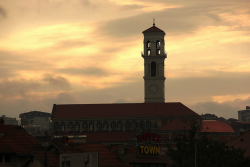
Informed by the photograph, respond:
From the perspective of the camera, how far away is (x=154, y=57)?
15600 centimetres

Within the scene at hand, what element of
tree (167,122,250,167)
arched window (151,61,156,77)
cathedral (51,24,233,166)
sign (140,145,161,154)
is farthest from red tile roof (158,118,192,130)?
sign (140,145,161,154)

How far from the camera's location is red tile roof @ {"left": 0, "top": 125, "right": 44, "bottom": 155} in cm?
6119

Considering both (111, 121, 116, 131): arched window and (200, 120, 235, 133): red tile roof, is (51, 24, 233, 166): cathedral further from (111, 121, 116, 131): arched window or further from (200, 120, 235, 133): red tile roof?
(200, 120, 235, 133): red tile roof

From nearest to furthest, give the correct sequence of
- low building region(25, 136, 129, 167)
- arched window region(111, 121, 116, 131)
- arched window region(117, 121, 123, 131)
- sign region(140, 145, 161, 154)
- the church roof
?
low building region(25, 136, 129, 167) → sign region(140, 145, 161, 154) → the church roof → arched window region(117, 121, 123, 131) → arched window region(111, 121, 116, 131)

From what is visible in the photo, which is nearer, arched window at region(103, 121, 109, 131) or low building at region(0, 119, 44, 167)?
low building at region(0, 119, 44, 167)

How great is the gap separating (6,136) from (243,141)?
47.4 meters

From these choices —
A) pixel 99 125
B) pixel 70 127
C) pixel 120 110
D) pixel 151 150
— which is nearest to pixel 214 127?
pixel 120 110

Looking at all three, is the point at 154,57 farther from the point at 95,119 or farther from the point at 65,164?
the point at 65,164

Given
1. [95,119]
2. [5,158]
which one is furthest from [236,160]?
[95,119]

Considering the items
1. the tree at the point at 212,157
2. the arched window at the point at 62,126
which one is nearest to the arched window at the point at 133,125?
the arched window at the point at 62,126

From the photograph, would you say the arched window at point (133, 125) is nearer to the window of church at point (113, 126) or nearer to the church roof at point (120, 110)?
the church roof at point (120, 110)

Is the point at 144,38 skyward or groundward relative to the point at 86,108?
skyward

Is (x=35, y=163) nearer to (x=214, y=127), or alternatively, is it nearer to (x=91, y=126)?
(x=91, y=126)

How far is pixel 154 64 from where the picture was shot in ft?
513
